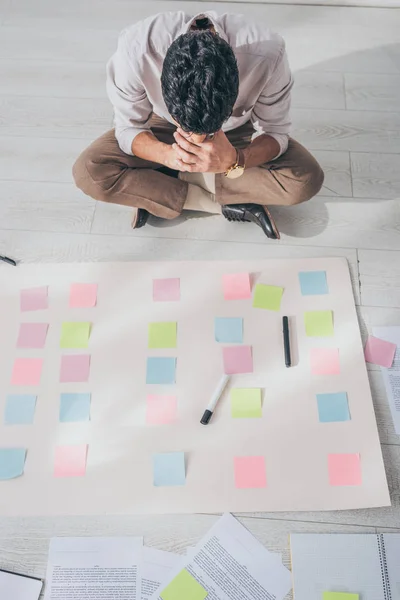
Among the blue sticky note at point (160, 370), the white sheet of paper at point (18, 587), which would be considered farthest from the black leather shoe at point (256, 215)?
the white sheet of paper at point (18, 587)

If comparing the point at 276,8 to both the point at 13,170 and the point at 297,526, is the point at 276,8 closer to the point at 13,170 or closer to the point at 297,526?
the point at 13,170

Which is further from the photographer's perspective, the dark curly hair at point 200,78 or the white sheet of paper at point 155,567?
the white sheet of paper at point 155,567

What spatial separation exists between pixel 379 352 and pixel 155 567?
0.74 metres

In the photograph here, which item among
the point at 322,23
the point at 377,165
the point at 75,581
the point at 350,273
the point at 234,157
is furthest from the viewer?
the point at 322,23

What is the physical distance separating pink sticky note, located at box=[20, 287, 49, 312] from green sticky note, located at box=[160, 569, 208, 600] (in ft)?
2.44

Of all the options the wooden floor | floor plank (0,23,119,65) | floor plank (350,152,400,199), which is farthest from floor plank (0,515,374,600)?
floor plank (0,23,119,65)

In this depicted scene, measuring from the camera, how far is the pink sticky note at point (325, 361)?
1385mm

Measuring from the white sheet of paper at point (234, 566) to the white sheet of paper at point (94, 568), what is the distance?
72 mm

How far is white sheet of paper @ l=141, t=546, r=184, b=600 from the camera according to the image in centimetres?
118

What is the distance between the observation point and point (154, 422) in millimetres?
1333

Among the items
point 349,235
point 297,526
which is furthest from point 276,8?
point 297,526

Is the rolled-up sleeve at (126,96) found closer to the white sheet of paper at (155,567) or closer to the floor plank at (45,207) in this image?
the floor plank at (45,207)

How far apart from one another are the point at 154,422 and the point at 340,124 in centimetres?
116

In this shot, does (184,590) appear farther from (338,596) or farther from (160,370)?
(160,370)
